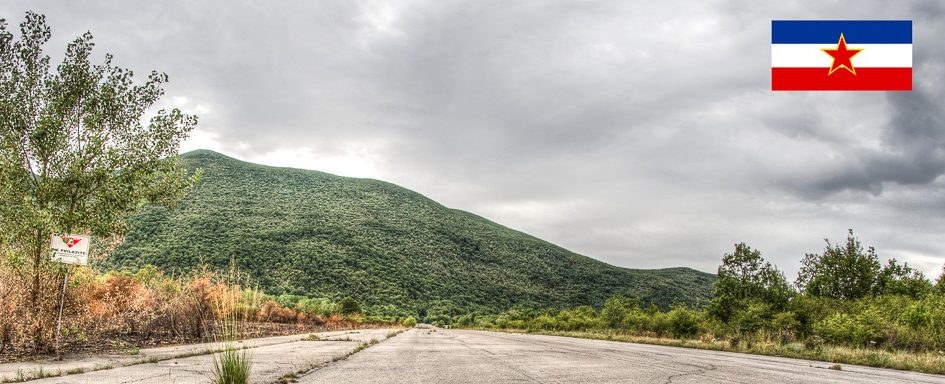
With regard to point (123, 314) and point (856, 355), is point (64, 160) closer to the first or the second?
point (123, 314)

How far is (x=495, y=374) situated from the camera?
10.3m

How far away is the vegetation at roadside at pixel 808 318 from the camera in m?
24.3

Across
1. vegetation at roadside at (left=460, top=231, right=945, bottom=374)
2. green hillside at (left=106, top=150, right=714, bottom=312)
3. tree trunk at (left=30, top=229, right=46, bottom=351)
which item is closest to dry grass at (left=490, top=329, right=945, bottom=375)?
vegetation at roadside at (left=460, top=231, right=945, bottom=374)

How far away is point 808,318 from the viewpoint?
35562mm

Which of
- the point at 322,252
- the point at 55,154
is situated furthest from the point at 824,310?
the point at 322,252

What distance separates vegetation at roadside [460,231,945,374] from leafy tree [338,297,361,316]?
1641 centimetres

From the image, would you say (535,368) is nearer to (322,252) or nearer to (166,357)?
(166,357)

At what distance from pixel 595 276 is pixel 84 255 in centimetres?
11428

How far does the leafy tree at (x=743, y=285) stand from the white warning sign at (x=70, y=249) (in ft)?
137

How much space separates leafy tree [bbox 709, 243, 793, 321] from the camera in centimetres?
4534

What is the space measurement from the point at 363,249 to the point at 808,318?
235 ft

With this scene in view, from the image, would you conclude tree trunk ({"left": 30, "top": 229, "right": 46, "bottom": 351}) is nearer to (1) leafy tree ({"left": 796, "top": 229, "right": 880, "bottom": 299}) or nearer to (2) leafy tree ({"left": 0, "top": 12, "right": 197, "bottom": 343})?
(2) leafy tree ({"left": 0, "top": 12, "right": 197, "bottom": 343})

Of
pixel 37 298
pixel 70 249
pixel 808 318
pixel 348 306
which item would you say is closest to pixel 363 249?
pixel 348 306

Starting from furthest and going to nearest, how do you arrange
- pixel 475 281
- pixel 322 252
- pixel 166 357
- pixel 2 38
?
pixel 475 281 < pixel 322 252 < pixel 2 38 < pixel 166 357
